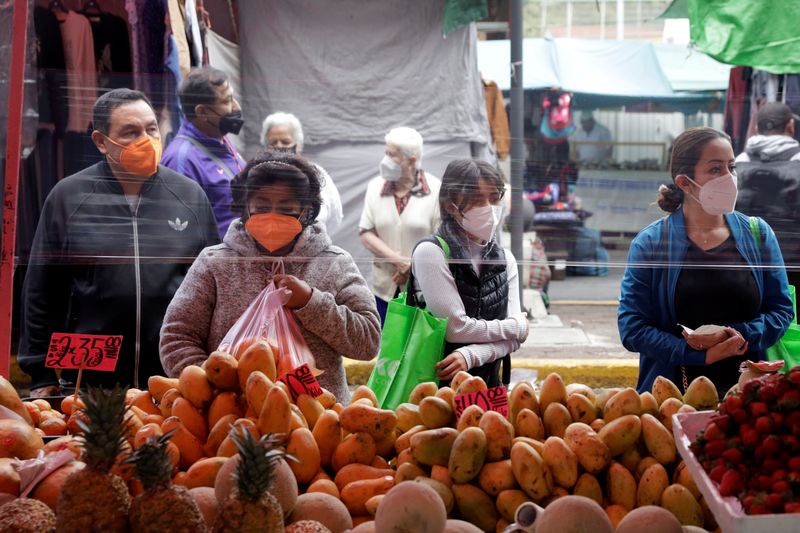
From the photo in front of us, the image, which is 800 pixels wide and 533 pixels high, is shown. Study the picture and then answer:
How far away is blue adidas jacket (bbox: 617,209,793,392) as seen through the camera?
2791 millimetres

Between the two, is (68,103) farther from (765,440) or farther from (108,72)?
(765,440)

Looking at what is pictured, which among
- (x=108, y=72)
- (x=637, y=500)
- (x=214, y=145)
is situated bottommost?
(x=637, y=500)

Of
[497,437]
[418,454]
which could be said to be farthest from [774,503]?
[418,454]

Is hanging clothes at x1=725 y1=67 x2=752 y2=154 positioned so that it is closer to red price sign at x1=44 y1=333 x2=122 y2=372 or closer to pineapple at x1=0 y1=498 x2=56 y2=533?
red price sign at x1=44 y1=333 x2=122 y2=372

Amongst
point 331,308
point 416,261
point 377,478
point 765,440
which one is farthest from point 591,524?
point 416,261

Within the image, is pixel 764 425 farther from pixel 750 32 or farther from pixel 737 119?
pixel 750 32

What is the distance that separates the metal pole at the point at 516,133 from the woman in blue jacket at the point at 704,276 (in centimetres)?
40

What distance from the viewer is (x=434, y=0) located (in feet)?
10.6

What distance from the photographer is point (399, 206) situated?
11.0 ft

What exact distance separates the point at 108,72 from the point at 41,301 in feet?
2.56

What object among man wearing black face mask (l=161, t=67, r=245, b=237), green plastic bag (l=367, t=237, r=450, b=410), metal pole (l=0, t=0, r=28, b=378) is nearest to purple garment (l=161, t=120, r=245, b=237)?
man wearing black face mask (l=161, t=67, r=245, b=237)

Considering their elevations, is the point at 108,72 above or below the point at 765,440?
above

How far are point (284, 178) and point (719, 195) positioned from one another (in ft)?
4.29

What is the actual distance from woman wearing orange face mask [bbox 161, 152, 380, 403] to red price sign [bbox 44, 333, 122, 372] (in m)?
0.45
